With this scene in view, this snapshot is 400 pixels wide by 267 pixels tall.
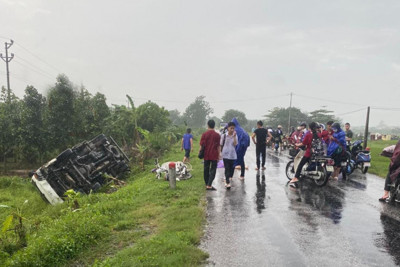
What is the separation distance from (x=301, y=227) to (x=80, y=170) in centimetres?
963

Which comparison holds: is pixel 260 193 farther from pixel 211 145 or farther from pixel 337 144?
pixel 337 144

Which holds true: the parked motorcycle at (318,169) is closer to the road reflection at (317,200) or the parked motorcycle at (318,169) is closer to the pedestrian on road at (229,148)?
the road reflection at (317,200)

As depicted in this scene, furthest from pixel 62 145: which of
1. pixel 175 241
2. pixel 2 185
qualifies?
pixel 175 241

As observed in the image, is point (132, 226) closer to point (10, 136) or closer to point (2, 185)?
point (2, 185)

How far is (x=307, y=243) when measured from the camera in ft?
16.2

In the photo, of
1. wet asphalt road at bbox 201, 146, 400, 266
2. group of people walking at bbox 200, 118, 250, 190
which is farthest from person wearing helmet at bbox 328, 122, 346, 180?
group of people walking at bbox 200, 118, 250, 190

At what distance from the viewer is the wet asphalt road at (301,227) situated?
4.43m

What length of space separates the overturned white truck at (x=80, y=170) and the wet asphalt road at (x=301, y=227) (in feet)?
19.9

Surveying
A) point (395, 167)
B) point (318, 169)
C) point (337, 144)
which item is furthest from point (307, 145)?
point (395, 167)

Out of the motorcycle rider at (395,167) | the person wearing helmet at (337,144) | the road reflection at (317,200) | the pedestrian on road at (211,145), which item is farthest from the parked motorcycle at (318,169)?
the pedestrian on road at (211,145)

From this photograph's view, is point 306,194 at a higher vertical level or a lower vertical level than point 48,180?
higher

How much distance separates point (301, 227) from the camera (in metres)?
5.71

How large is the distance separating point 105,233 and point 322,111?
8107cm

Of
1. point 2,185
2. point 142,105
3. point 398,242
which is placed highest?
point 142,105
